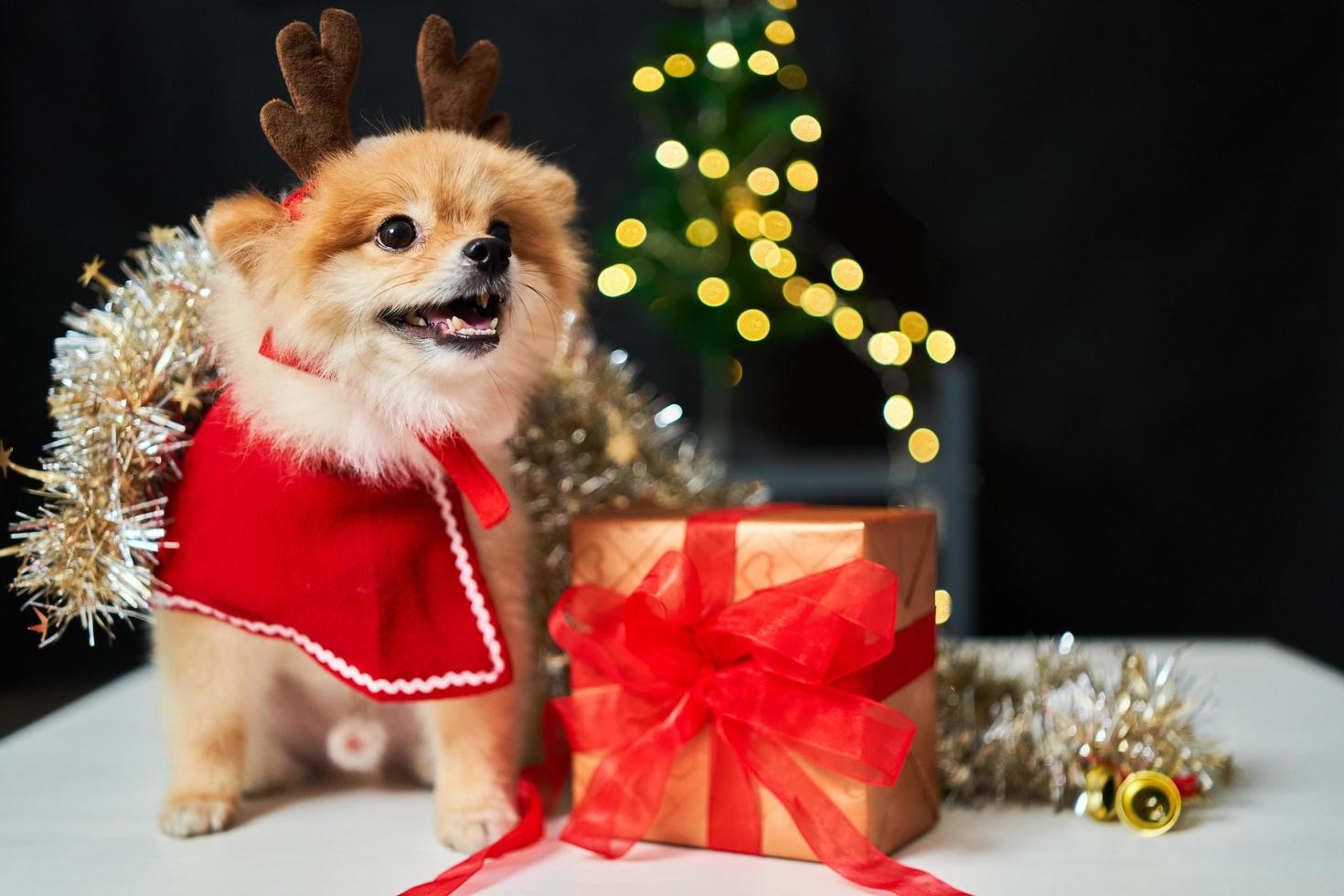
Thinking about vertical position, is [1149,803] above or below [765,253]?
below

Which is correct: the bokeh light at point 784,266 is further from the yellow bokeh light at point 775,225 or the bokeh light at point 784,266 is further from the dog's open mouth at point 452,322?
the dog's open mouth at point 452,322

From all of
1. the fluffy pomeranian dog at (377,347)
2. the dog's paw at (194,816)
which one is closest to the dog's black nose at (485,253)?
the fluffy pomeranian dog at (377,347)

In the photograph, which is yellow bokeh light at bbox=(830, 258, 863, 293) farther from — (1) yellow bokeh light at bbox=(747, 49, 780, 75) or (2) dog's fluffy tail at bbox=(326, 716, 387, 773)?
(2) dog's fluffy tail at bbox=(326, 716, 387, 773)

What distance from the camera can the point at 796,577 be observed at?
942 mm

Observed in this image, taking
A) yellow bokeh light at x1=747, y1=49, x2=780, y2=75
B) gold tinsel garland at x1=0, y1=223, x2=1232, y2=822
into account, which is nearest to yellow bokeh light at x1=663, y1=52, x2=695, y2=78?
yellow bokeh light at x1=747, y1=49, x2=780, y2=75

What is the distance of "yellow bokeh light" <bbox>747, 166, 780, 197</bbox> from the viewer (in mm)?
2202

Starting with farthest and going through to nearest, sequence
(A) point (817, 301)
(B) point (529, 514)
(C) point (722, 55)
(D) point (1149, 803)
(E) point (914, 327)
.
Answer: (E) point (914, 327), (A) point (817, 301), (C) point (722, 55), (B) point (529, 514), (D) point (1149, 803)

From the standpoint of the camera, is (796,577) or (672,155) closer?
(796,577)

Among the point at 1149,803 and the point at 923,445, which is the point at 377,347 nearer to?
the point at 1149,803

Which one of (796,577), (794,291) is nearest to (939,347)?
(794,291)

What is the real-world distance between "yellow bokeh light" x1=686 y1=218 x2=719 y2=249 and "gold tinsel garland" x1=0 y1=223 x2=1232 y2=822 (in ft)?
3.01

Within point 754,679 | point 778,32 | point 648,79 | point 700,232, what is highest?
point 778,32

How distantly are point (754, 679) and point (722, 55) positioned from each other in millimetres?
1532

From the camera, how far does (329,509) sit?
96 centimetres
